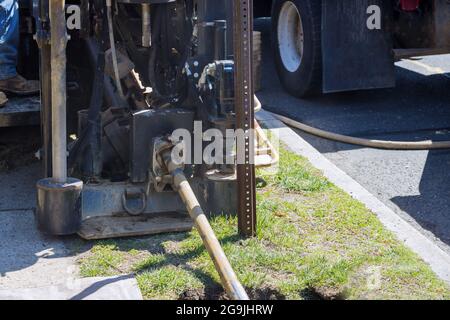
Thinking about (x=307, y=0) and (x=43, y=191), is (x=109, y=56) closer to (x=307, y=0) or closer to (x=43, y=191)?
(x=43, y=191)

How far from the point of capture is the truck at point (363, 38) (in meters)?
8.45

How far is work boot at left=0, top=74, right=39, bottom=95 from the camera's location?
643 cm

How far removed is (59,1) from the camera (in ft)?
16.4

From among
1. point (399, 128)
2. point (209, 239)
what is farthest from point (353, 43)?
point (209, 239)

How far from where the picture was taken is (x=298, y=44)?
941cm

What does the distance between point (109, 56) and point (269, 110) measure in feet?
10.1

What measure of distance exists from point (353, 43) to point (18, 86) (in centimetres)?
343

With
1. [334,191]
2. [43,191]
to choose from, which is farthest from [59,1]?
[334,191]

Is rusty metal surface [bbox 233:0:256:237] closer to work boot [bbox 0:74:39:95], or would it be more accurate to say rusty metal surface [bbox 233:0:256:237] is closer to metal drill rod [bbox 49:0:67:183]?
metal drill rod [bbox 49:0:67:183]

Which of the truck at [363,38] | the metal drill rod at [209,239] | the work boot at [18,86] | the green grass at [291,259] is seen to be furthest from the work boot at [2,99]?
the truck at [363,38]

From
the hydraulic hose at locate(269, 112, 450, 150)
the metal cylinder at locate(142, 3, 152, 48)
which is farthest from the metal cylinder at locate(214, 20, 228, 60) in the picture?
the hydraulic hose at locate(269, 112, 450, 150)

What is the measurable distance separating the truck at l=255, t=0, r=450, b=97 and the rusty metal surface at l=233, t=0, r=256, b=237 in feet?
11.2

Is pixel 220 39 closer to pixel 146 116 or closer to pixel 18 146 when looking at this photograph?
pixel 146 116

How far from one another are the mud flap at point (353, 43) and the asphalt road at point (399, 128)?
1.10 ft
